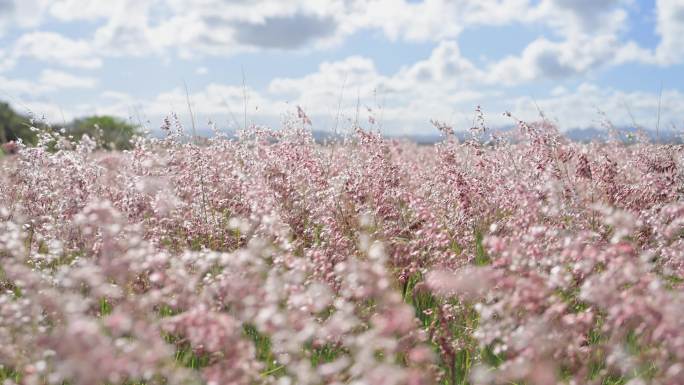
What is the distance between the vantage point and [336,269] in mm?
2922

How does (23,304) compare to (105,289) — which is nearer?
(105,289)

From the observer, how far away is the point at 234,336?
2848 millimetres

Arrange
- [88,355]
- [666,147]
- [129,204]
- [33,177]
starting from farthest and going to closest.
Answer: [666,147] → [33,177] → [129,204] → [88,355]

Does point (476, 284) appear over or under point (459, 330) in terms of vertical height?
over

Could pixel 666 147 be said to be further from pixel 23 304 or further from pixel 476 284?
pixel 23 304

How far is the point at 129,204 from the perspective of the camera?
20.0 feet

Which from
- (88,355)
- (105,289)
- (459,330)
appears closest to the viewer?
(88,355)

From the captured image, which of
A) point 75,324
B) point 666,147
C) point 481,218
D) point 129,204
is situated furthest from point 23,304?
point 666,147

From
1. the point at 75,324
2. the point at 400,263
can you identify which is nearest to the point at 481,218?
the point at 400,263

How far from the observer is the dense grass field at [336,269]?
9.26 ft

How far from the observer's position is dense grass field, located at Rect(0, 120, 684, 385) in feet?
9.26

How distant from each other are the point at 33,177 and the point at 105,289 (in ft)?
14.5

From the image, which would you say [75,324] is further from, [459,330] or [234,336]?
Answer: [459,330]

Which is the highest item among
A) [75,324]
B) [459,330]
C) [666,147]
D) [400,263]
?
[666,147]
